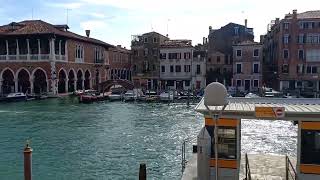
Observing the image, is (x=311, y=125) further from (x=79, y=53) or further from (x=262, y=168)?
(x=79, y=53)

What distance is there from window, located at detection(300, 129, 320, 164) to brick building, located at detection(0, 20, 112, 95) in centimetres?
4035

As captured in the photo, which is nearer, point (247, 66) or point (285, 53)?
point (285, 53)

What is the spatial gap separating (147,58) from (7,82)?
19.2 meters

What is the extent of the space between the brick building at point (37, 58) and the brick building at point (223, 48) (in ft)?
58.6

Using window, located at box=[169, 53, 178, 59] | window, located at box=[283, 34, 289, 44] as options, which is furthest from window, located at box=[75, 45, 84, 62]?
window, located at box=[283, 34, 289, 44]

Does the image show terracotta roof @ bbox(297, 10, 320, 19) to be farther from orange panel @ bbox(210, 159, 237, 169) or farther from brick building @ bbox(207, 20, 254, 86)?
orange panel @ bbox(210, 159, 237, 169)

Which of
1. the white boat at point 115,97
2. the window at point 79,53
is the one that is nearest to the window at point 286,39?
the white boat at point 115,97

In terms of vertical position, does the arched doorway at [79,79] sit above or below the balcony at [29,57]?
below

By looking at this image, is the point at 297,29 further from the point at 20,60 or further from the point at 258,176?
the point at 258,176

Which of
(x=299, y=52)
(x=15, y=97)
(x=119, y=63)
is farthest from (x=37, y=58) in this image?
(x=299, y=52)

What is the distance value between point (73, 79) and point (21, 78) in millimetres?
6228

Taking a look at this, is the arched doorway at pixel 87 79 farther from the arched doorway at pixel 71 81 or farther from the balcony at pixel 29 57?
the balcony at pixel 29 57

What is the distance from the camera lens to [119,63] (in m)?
66.5

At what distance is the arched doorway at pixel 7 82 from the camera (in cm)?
4803
